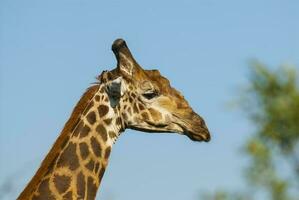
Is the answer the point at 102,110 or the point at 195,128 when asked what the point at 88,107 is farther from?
the point at 195,128

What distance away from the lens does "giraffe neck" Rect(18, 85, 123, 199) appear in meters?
9.66

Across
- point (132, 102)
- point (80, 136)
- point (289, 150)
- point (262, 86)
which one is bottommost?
point (80, 136)

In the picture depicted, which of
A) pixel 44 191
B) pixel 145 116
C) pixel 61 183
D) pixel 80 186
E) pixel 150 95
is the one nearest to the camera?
pixel 44 191

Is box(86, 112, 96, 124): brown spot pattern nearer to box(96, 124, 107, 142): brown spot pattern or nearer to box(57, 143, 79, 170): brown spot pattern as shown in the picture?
box(96, 124, 107, 142): brown spot pattern

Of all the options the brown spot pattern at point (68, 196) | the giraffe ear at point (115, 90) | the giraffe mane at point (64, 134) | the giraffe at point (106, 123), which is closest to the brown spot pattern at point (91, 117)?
the giraffe at point (106, 123)

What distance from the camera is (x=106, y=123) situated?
10.4 metres

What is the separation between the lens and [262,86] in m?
38.3

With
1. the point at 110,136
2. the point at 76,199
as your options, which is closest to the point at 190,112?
the point at 110,136

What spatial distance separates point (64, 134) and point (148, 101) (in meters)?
1.19

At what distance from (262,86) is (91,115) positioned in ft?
93.7

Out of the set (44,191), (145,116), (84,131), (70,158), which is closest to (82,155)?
(70,158)

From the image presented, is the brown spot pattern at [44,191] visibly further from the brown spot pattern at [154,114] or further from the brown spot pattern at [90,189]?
the brown spot pattern at [154,114]

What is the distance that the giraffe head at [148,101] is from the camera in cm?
1048

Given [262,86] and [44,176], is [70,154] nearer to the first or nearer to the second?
[44,176]
